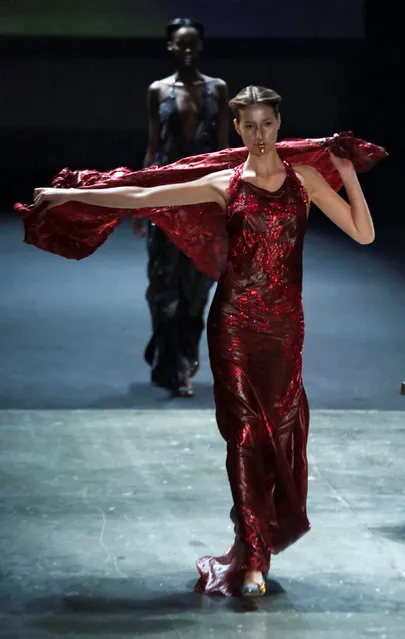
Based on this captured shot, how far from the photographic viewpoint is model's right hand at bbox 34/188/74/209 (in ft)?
14.3

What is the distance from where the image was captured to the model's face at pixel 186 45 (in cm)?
696

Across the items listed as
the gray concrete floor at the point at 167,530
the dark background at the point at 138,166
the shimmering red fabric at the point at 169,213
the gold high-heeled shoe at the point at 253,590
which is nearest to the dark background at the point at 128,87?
the dark background at the point at 138,166

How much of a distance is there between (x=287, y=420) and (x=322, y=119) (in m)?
10.1

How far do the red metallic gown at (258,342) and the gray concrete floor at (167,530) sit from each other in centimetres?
19

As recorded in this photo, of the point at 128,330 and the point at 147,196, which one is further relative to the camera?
the point at 128,330

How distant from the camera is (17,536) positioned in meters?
4.96

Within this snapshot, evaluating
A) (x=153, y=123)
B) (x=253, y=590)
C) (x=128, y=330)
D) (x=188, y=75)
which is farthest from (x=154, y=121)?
(x=253, y=590)

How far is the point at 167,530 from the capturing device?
501 cm

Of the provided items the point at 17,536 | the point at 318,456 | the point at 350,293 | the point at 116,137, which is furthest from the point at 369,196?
the point at 17,536

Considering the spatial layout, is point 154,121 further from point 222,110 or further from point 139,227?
point 139,227

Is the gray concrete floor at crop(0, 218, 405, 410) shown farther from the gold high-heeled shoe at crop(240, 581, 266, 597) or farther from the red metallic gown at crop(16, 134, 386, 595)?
the gold high-heeled shoe at crop(240, 581, 266, 597)

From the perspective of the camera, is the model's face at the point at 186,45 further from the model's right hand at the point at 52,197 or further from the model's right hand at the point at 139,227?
the model's right hand at the point at 52,197

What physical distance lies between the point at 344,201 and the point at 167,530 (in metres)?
1.39

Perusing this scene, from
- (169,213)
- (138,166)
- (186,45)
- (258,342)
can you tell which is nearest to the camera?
(258,342)
